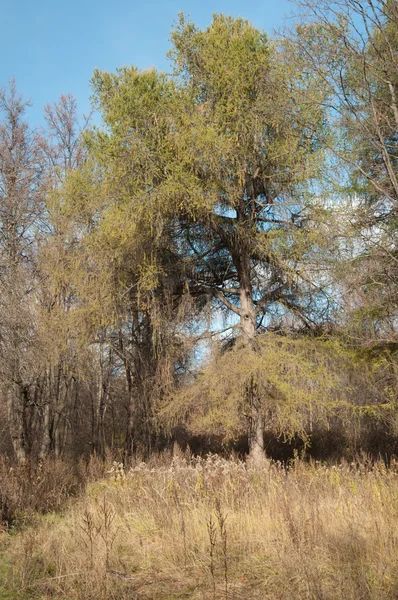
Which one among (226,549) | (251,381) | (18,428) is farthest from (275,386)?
(18,428)

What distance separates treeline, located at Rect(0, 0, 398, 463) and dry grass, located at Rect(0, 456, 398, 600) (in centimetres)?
353

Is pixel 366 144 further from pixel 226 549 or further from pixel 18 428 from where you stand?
pixel 18 428

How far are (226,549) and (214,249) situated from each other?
29.3 ft

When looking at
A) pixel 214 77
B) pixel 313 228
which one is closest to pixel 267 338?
pixel 313 228

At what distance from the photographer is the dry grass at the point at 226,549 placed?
3.45 meters

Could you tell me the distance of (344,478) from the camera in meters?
6.71

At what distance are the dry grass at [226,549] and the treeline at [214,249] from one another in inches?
139

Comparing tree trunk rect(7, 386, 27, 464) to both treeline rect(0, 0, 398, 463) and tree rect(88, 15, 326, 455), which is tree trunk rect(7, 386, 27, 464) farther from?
tree rect(88, 15, 326, 455)

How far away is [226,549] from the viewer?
13.5 ft

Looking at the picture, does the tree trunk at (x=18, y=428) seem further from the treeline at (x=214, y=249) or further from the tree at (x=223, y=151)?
the tree at (x=223, y=151)

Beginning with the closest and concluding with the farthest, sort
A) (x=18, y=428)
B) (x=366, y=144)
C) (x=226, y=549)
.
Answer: (x=226, y=549), (x=366, y=144), (x=18, y=428)

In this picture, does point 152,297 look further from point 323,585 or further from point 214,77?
point 323,585

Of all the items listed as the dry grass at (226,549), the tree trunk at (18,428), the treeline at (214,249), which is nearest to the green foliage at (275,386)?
the treeline at (214,249)

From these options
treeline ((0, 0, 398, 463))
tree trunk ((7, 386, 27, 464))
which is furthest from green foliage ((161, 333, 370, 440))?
tree trunk ((7, 386, 27, 464))
